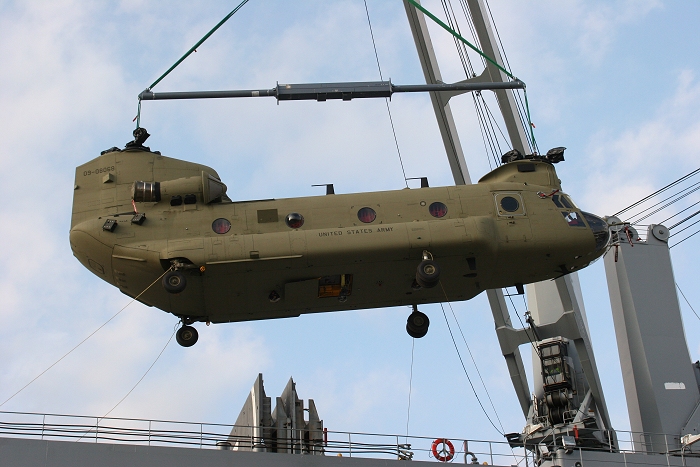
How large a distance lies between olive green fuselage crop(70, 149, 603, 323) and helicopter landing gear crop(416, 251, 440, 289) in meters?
0.41

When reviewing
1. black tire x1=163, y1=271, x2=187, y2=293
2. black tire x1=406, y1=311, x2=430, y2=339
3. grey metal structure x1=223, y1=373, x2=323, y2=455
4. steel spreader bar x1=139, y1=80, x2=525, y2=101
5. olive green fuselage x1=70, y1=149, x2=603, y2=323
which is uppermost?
steel spreader bar x1=139, y1=80, x2=525, y2=101

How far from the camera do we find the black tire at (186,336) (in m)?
25.4

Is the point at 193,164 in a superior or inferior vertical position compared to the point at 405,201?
superior

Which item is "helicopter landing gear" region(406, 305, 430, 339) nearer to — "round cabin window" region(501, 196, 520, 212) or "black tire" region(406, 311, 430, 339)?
"black tire" region(406, 311, 430, 339)

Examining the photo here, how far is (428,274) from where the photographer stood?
76.3ft

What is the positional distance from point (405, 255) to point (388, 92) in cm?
582

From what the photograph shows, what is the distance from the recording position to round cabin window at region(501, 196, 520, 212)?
25031 millimetres

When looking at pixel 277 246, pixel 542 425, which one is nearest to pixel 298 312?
pixel 277 246

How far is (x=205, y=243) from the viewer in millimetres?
23531

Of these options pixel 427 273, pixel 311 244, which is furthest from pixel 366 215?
pixel 427 273

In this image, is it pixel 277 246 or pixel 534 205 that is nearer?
pixel 277 246

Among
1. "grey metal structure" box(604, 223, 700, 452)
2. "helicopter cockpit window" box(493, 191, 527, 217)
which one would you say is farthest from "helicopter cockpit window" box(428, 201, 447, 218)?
"grey metal structure" box(604, 223, 700, 452)

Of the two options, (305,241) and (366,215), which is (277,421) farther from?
(366,215)

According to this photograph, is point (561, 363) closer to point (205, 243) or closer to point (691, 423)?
point (691, 423)
